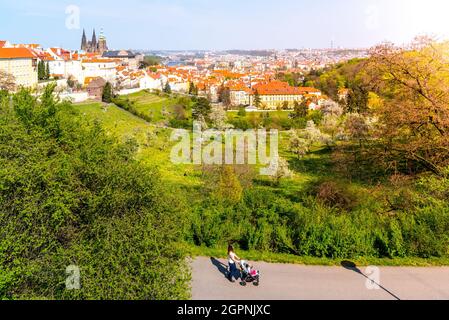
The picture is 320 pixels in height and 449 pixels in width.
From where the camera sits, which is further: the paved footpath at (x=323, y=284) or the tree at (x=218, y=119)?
the tree at (x=218, y=119)

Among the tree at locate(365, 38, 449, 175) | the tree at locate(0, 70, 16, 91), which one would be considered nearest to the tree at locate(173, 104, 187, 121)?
the tree at locate(0, 70, 16, 91)

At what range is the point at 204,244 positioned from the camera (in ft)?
31.6

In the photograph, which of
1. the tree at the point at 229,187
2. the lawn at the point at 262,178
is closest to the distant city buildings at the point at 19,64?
the lawn at the point at 262,178

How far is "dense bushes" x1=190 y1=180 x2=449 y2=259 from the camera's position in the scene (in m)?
8.91

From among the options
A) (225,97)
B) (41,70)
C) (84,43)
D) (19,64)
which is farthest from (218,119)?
(84,43)

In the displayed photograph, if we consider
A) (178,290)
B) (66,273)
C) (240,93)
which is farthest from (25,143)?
(240,93)

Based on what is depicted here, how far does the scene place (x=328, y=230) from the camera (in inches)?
360

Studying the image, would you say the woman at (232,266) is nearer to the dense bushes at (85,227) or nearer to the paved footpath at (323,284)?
the paved footpath at (323,284)

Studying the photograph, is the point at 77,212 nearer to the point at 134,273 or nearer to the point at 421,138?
the point at 134,273

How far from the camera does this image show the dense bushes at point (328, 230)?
8906 millimetres

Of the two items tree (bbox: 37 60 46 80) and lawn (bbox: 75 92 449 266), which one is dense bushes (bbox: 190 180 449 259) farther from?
tree (bbox: 37 60 46 80)

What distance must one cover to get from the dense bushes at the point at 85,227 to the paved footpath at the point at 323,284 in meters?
1.14

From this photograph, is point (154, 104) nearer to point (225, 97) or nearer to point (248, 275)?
point (225, 97)

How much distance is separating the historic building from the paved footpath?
4906 inches
